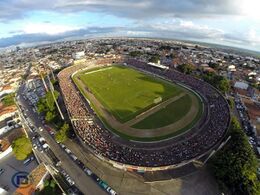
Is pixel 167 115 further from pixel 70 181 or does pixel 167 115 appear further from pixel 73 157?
pixel 70 181

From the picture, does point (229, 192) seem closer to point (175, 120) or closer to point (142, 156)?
point (142, 156)

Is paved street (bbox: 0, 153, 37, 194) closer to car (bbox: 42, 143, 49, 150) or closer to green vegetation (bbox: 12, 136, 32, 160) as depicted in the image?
green vegetation (bbox: 12, 136, 32, 160)

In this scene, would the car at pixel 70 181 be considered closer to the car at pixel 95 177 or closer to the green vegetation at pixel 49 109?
the car at pixel 95 177

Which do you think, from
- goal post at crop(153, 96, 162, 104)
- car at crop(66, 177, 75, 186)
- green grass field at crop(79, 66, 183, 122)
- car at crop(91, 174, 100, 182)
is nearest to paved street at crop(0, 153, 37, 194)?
car at crop(66, 177, 75, 186)

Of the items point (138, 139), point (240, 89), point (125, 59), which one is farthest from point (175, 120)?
point (125, 59)


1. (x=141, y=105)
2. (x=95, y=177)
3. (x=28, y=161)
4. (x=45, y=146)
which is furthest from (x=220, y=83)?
(x=28, y=161)

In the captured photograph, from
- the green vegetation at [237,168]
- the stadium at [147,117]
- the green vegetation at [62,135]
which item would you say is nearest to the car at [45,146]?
the green vegetation at [62,135]
